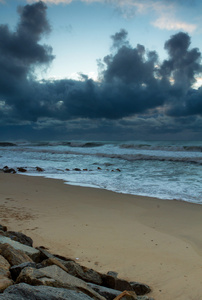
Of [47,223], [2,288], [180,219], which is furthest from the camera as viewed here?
[180,219]

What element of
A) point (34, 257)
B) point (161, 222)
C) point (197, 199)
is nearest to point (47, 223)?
point (34, 257)

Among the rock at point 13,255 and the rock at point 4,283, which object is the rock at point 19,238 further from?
the rock at point 4,283

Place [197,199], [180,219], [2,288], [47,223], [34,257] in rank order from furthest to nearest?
[197,199] → [180,219] → [47,223] → [34,257] → [2,288]

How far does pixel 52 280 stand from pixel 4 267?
0.58m

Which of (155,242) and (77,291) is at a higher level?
(77,291)

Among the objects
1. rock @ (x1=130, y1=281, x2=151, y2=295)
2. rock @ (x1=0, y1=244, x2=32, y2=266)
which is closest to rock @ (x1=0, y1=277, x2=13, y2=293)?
rock @ (x1=0, y1=244, x2=32, y2=266)

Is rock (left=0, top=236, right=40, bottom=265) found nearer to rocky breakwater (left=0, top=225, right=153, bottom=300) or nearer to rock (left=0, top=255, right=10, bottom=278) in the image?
rocky breakwater (left=0, top=225, right=153, bottom=300)

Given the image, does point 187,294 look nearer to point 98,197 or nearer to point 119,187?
point 98,197

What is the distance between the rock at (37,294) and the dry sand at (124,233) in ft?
3.60

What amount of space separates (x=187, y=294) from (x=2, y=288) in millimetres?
Answer: 1773

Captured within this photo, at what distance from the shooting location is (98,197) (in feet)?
22.3

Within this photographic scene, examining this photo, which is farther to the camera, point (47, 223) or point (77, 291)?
point (47, 223)

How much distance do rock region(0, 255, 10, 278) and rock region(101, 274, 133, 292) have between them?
3.10ft

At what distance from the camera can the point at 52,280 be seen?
6.64 ft
